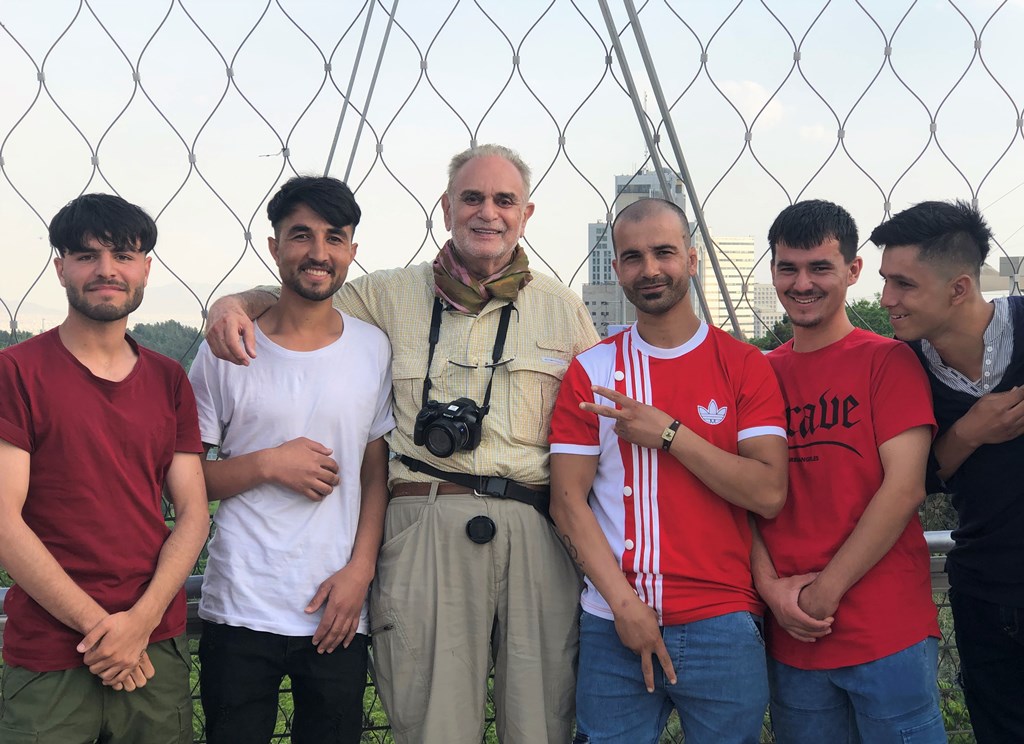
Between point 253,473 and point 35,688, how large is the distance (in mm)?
609

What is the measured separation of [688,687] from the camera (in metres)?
1.98

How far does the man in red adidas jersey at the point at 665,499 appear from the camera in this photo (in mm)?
1966

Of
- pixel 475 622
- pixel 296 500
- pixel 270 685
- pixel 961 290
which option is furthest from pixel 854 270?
pixel 270 685

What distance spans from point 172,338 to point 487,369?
868 mm

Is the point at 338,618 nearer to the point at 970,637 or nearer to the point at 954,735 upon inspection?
the point at 970,637

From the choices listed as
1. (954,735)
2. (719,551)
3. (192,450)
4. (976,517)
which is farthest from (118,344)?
(954,735)

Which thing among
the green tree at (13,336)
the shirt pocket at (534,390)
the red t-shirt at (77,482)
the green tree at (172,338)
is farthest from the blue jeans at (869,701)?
the green tree at (13,336)

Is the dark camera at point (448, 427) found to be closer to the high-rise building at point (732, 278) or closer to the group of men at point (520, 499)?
the group of men at point (520, 499)

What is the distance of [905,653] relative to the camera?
6.40 feet

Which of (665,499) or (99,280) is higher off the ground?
(99,280)

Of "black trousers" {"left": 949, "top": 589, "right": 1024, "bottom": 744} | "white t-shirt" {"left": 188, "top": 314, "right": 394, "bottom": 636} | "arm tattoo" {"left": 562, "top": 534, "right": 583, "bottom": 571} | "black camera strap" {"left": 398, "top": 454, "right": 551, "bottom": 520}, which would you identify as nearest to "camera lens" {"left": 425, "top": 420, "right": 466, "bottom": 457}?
"black camera strap" {"left": 398, "top": 454, "right": 551, "bottom": 520}

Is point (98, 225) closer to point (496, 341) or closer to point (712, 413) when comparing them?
point (496, 341)

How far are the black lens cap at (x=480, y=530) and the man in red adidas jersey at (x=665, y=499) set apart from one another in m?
0.16

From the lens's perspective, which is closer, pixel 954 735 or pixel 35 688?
pixel 35 688
